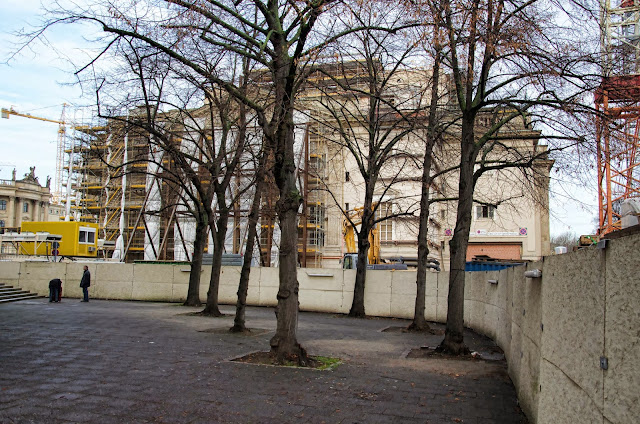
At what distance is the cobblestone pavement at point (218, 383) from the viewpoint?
6668 mm

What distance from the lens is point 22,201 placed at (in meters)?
105

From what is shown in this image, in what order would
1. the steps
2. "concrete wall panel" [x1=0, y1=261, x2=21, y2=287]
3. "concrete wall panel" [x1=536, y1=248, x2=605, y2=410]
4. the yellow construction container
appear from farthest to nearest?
the yellow construction container < "concrete wall panel" [x1=0, y1=261, x2=21, y2=287] < the steps < "concrete wall panel" [x1=536, y1=248, x2=605, y2=410]

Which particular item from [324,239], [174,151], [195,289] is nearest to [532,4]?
[174,151]

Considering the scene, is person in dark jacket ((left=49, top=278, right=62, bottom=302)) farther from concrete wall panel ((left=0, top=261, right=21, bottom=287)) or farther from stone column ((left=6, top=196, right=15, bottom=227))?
stone column ((left=6, top=196, right=15, bottom=227))

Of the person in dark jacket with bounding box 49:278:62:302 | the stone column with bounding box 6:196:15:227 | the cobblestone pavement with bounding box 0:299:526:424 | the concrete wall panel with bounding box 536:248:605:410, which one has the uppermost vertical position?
the stone column with bounding box 6:196:15:227

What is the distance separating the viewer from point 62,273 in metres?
29.8

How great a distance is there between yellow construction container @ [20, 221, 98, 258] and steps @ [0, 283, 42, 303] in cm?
2237

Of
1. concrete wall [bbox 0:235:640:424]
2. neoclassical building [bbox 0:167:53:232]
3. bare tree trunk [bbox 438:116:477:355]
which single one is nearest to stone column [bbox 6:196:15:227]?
neoclassical building [bbox 0:167:53:232]

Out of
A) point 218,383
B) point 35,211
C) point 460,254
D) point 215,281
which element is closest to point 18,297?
point 215,281

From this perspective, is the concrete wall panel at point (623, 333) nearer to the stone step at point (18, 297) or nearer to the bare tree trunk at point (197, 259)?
the bare tree trunk at point (197, 259)

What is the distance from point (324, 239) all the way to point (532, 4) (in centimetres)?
4145

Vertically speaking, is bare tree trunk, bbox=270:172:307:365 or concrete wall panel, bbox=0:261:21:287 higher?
bare tree trunk, bbox=270:172:307:365

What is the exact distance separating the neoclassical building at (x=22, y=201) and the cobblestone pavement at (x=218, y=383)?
100166 mm

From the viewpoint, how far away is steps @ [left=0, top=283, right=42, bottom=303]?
26263 mm
